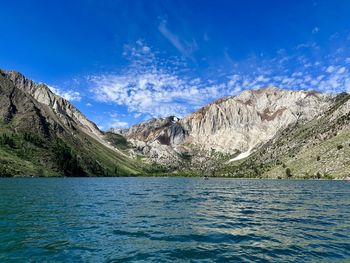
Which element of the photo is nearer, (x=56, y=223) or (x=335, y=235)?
(x=335, y=235)

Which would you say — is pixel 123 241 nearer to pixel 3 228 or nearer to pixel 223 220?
pixel 3 228

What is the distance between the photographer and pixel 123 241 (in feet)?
106

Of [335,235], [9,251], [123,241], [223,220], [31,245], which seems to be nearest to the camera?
[9,251]

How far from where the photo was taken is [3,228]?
37.8m

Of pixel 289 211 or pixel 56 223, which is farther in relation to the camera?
pixel 289 211

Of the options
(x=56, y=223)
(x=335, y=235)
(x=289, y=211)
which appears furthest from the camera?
(x=289, y=211)

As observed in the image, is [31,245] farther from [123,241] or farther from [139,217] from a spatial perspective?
[139,217]

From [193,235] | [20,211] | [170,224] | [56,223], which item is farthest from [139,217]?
[20,211]

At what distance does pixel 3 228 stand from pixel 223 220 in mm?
27086

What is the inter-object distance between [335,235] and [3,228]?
115 feet

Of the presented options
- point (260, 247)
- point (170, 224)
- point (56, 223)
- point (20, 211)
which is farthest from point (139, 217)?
point (260, 247)

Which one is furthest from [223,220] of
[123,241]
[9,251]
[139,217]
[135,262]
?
[9,251]

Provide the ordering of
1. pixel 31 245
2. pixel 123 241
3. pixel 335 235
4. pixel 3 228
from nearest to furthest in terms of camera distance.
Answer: pixel 31 245
pixel 123 241
pixel 335 235
pixel 3 228

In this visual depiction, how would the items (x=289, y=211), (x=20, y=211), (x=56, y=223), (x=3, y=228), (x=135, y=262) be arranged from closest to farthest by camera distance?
(x=135, y=262), (x=3, y=228), (x=56, y=223), (x=20, y=211), (x=289, y=211)
